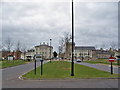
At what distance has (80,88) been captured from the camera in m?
9.42

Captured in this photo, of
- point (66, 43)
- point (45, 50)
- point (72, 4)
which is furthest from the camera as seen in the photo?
point (45, 50)

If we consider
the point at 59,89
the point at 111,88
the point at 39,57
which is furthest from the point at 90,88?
the point at 39,57

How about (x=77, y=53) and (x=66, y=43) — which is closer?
(x=66, y=43)

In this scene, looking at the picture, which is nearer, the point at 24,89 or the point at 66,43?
the point at 24,89

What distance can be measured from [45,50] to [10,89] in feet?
373

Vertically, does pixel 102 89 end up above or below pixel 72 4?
below

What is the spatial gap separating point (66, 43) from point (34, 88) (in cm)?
2868

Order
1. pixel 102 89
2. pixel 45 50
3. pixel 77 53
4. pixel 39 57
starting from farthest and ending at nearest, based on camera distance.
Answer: pixel 77 53 → pixel 45 50 → pixel 39 57 → pixel 102 89

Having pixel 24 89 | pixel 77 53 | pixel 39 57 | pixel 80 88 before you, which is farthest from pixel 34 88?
pixel 77 53

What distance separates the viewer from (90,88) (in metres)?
9.38

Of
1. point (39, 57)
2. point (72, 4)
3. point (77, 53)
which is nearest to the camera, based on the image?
point (72, 4)

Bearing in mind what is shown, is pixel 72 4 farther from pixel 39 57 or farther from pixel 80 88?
pixel 80 88

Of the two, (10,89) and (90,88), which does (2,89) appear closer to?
(10,89)

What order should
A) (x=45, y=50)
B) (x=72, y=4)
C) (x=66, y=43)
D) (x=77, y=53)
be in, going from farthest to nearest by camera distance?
(x=77, y=53), (x=45, y=50), (x=66, y=43), (x=72, y=4)
